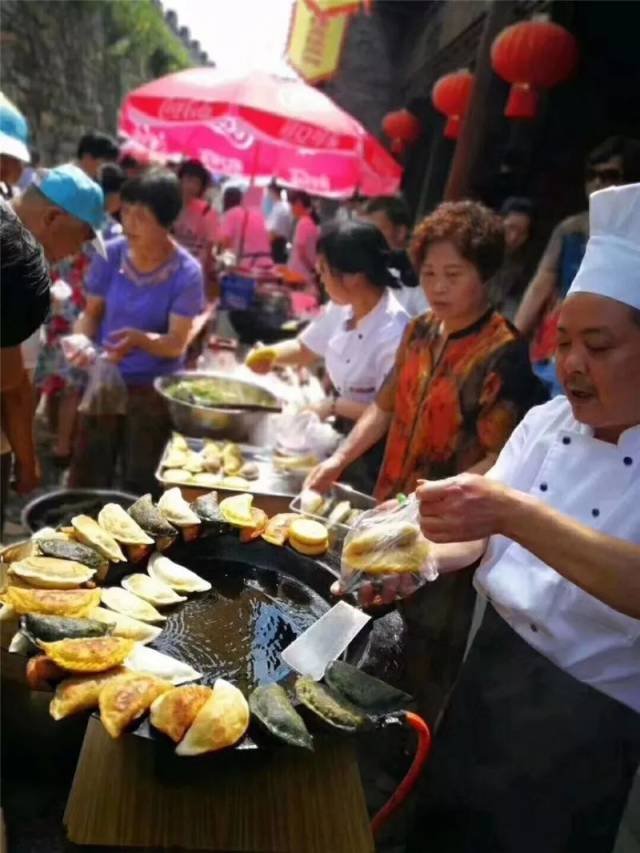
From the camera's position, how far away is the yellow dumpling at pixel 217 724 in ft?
4.60

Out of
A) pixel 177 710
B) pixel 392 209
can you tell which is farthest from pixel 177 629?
pixel 392 209

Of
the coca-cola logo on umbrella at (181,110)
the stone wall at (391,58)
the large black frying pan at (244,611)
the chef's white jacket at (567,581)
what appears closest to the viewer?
the chef's white jacket at (567,581)

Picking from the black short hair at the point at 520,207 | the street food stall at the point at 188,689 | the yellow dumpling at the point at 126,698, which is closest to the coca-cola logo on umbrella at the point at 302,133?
the black short hair at the point at 520,207

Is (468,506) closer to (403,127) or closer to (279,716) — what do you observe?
(279,716)

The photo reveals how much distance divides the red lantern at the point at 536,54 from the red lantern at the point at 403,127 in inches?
291

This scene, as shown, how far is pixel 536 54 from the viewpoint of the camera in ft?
19.4

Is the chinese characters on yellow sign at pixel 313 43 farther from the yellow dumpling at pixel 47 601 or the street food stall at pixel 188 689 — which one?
the yellow dumpling at pixel 47 601

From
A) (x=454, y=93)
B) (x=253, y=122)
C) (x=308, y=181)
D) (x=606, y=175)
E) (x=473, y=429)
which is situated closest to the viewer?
(x=473, y=429)

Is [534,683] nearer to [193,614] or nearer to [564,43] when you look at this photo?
[193,614]

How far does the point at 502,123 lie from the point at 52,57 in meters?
7.00

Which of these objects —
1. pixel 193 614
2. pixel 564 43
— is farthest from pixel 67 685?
pixel 564 43

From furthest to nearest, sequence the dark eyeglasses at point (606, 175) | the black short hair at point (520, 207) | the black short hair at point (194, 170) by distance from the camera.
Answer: the black short hair at point (194, 170) → the black short hair at point (520, 207) → the dark eyeglasses at point (606, 175)

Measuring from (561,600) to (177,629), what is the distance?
1089 mm

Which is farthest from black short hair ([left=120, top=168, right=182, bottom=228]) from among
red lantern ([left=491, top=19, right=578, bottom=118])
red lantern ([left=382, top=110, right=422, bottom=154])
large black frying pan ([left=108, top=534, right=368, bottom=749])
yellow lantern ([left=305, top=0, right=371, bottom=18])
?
red lantern ([left=382, top=110, right=422, bottom=154])
